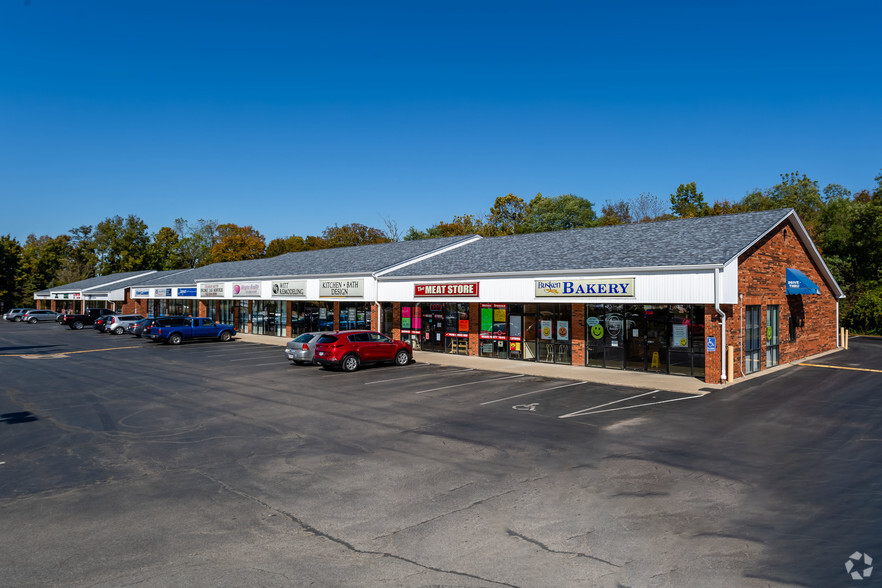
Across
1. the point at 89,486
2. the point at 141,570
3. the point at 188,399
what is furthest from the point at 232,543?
the point at 188,399

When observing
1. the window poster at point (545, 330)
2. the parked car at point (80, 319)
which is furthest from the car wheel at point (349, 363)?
the parked car at point (80, 319)

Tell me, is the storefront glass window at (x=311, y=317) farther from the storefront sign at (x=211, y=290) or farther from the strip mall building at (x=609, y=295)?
the storefront sign at (x=211, y=290)

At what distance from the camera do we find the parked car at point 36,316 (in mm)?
61188

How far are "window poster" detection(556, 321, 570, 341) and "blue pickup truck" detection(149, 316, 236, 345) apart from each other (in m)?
23.6

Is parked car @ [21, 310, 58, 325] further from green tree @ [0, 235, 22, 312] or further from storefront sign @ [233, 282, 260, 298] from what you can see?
storefront sign @ [233, 282, 260, 298]

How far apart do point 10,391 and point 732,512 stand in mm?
19752

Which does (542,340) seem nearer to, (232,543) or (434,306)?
(434,306)

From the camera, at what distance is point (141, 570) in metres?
5.73

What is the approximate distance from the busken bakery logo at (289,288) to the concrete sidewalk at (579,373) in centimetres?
1075

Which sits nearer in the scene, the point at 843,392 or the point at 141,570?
the point at 141,570

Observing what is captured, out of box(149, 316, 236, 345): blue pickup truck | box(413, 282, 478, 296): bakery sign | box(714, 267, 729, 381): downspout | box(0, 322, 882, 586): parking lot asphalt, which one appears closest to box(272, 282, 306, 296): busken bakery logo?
box(149, 316, 236, 345): blue pickup truck

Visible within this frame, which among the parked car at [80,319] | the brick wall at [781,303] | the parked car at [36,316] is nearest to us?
the brick wall at [781,303]

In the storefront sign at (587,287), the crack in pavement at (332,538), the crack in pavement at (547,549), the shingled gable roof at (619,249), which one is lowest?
the crack in pavement at (547,549)

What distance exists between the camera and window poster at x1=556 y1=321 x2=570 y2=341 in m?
23.3
